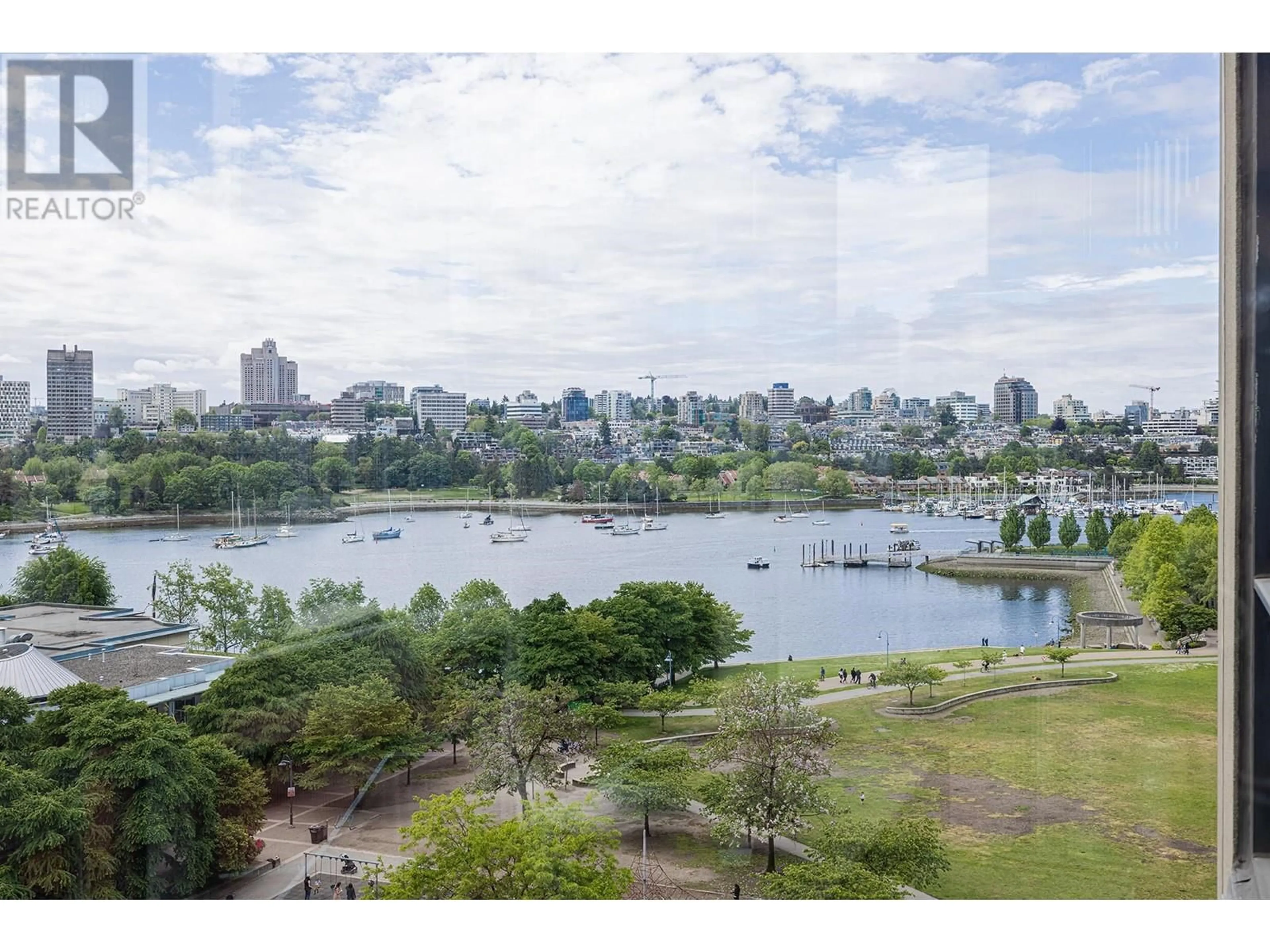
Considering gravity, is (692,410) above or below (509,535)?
above

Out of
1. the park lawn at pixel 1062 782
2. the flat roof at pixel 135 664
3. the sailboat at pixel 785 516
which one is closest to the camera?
the park lawn at pixel 1062 782

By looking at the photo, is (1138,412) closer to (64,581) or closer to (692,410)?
(692,410)

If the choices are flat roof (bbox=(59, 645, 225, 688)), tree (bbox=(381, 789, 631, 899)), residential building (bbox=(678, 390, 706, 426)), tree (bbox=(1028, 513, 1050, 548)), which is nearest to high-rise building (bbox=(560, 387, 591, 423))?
residential building (bbox=(678, 390, 706, 426))

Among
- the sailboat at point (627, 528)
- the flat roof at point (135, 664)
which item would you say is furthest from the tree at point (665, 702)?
the flat roof at point (135, 664)

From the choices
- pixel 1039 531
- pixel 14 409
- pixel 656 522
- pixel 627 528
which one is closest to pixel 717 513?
pixel 656 522

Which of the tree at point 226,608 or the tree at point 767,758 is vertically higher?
the tree at point 226,608

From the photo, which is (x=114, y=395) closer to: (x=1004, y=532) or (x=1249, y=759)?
(x=1004, y=532)

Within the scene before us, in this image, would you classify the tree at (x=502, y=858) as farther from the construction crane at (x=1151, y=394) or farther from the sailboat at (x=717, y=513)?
the construction crane at (x=1151, y=394)
